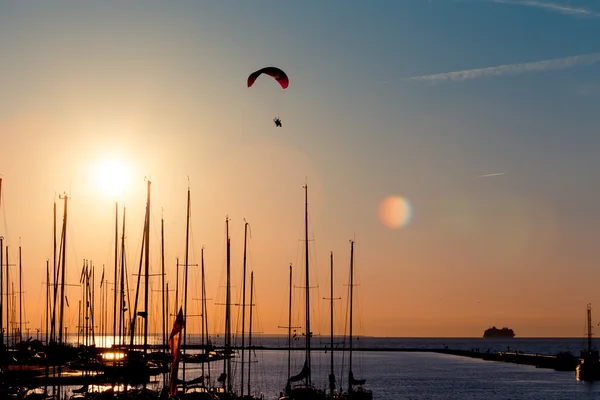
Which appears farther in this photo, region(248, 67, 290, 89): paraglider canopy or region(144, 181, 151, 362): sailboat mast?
region(248, 67, 290, 89): paraglider canopy

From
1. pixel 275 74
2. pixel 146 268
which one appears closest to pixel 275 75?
pixel 275 74

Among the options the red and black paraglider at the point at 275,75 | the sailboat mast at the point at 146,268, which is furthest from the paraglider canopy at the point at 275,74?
the sailboat mast at the point at 146,268

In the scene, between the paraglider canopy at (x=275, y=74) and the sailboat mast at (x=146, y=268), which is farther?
the paraglider canopy at (x=275, y=74)

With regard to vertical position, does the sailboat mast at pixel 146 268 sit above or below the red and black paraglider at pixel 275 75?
below

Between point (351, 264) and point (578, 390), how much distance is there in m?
52.1

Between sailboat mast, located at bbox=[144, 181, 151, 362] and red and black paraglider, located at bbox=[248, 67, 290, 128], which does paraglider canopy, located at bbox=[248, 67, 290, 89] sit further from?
sailboat mast, located at bbox=[144, 181, 151, 362]

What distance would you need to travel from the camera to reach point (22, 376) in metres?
70.8

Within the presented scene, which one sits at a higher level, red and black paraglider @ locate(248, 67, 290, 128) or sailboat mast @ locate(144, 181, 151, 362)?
red and black paraglider @ locate(248, 67, 290, 128)

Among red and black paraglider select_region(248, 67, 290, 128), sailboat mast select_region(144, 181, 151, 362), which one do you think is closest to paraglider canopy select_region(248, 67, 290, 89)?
red and black paraglider select_region(248, 67, 290, 128)

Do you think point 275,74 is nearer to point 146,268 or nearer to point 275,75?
point 275,75

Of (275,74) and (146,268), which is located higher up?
(275,74)

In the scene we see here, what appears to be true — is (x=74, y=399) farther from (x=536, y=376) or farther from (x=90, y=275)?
(x=536, y=376)

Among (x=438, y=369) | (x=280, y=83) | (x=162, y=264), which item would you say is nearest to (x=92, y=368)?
(x=162, y=264)

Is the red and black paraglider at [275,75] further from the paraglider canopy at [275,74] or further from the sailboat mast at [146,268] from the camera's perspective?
the sailboat mast at [146,268]
